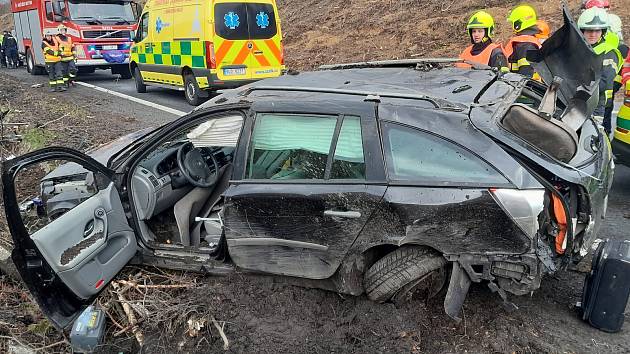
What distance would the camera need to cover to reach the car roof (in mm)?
3154

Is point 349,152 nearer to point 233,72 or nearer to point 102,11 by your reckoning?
point 233,72

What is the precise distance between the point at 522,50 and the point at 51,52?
11.2 metres

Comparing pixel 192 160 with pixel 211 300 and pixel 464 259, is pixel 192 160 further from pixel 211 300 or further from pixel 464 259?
pixel 464 259

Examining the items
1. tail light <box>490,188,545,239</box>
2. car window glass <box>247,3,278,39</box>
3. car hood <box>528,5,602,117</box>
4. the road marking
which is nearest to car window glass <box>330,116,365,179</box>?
tail light <box>490,188,545,239</box>

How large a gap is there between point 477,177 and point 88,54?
13.9m

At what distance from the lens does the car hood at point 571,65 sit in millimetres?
3328

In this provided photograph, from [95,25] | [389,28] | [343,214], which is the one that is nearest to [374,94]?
[343,214]

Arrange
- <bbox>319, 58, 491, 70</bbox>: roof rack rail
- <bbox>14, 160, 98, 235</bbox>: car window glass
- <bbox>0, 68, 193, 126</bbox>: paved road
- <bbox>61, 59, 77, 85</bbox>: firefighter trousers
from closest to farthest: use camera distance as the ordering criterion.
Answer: <bbox>14, 160, 98, 235</bbox>: car window glass, <bbox>319, 58, 491, 70</bbox>: roof rack rail, <bbox>0, 68, 193, 126</bbox>: paved road, <bbox>61, 59, 77, 85</bbox>: firefighter trousers

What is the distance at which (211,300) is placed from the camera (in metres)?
3.35

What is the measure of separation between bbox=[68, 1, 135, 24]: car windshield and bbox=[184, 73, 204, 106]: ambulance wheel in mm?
5283

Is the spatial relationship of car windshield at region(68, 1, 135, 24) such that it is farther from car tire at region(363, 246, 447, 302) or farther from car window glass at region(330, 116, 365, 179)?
car tire at region(363, 246, 447, 302)

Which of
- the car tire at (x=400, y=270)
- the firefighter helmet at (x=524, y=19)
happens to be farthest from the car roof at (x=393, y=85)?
the firefighter helmet at (x=524, y=19)

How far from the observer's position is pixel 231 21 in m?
9.85

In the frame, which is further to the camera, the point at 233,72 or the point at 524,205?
the point at 233,72
